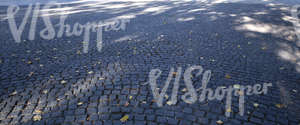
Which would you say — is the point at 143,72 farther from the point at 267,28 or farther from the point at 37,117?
the point at 267,28

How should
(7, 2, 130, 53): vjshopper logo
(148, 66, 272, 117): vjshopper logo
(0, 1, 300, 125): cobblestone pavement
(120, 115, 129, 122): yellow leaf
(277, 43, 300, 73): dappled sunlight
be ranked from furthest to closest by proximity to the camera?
(7, 2, 130, 53): vjshopper logo → (277, 43, 300, 73): dappled sunlight → (148, 66, 272, 117): vjshopper logo → (0, 1, 300, 125): cobblestone pavement → (120, 115, 129, 122): yellow leaf

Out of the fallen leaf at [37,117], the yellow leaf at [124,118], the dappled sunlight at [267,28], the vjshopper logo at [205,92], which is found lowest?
the dappled sunlight at [267,28]

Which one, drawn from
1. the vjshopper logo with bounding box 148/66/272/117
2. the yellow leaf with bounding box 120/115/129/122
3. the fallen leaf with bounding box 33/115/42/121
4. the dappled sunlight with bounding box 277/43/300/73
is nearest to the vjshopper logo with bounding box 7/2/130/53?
the vjshopper logo with bounding box 148/66/272/117

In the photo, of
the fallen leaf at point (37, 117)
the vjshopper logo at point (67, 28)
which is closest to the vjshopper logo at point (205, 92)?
the fallen leaf at point (37, 117)

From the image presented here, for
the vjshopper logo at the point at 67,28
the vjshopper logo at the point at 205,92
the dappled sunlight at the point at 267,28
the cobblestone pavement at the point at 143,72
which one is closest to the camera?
the cobblestone pavement at the point at 143,72

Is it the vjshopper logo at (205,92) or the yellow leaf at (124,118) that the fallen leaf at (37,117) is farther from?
the vjshopper logo at (205,92)

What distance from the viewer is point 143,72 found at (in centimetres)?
534

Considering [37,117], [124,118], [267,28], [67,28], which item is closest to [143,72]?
[124,118]

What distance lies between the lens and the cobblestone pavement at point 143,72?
3.82 meters

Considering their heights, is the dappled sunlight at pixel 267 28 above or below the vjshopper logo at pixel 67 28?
below

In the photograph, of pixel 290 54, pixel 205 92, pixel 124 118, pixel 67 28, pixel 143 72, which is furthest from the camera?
pixel 67 28

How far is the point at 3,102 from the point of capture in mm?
4242

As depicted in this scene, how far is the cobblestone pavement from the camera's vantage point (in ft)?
12.5

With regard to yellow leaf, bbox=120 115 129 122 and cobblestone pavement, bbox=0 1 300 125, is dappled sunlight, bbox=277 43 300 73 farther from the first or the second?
yellow leaf, bbox=120 115 129 122
